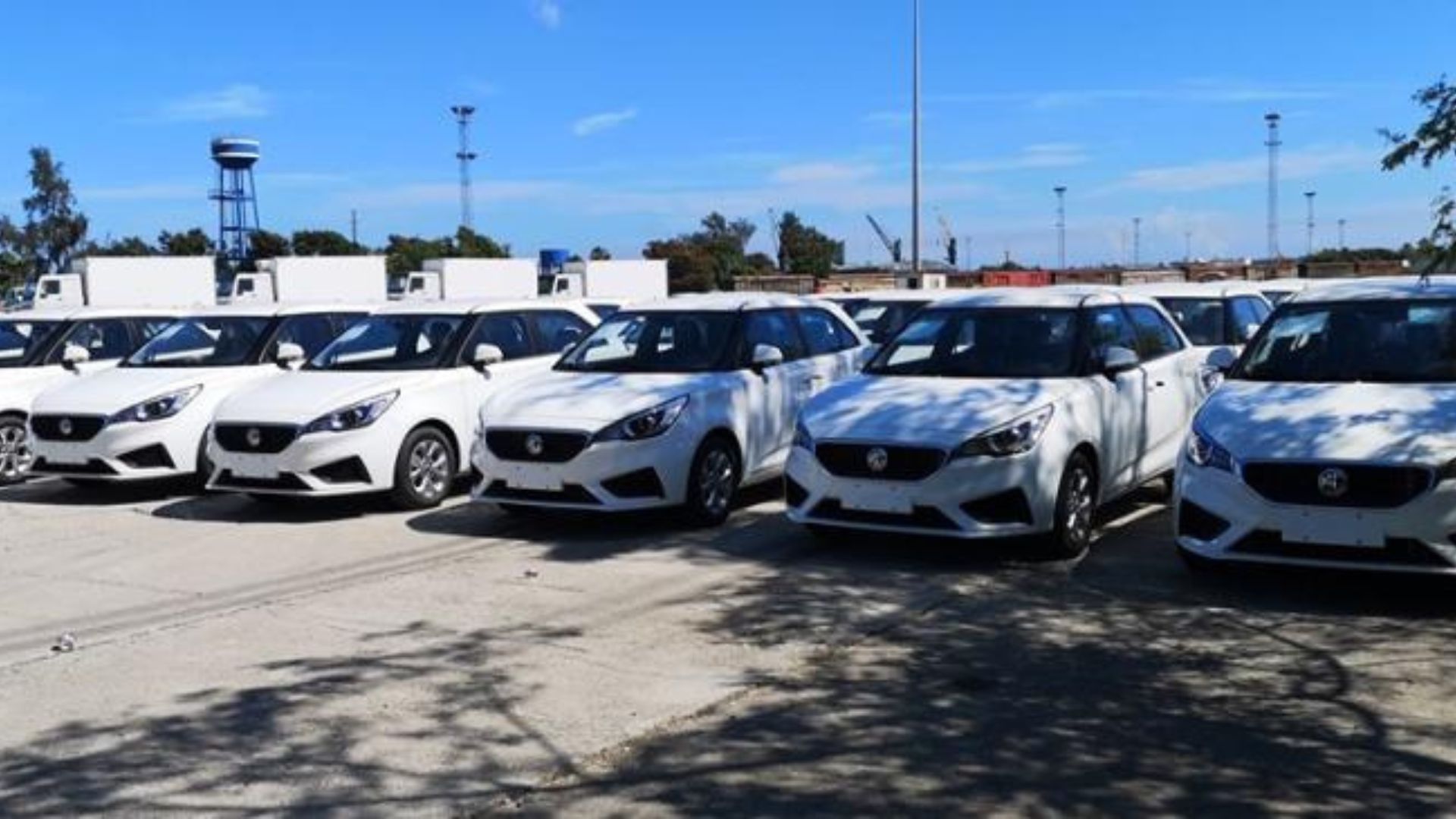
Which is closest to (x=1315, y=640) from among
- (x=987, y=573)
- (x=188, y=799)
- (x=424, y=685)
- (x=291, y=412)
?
(x=987, y=573)

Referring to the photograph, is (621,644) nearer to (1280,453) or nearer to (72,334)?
(1280,453)

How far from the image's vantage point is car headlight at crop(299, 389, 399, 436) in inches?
413

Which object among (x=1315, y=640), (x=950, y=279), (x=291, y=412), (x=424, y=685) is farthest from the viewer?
(x=950, y=279)

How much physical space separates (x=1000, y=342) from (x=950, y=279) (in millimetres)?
37205

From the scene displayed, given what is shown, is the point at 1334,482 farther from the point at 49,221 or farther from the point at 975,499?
the point at 49,221

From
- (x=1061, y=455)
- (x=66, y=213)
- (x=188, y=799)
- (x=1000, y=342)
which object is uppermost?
(x=66, y=213)

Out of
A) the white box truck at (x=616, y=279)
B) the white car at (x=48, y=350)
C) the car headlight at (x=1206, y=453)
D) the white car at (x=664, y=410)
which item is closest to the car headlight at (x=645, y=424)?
the white car at (x=664, y=410)

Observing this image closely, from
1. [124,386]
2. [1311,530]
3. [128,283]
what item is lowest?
[1311,530]

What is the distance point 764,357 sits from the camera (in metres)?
10.2

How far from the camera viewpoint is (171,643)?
696 cm

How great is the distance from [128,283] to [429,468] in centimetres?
2129

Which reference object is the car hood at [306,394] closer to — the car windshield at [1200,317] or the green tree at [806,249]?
the car windshield at [1200,317]

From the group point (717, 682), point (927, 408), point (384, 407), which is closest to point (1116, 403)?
point (927, 408)

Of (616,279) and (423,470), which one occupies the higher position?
(616,279)
